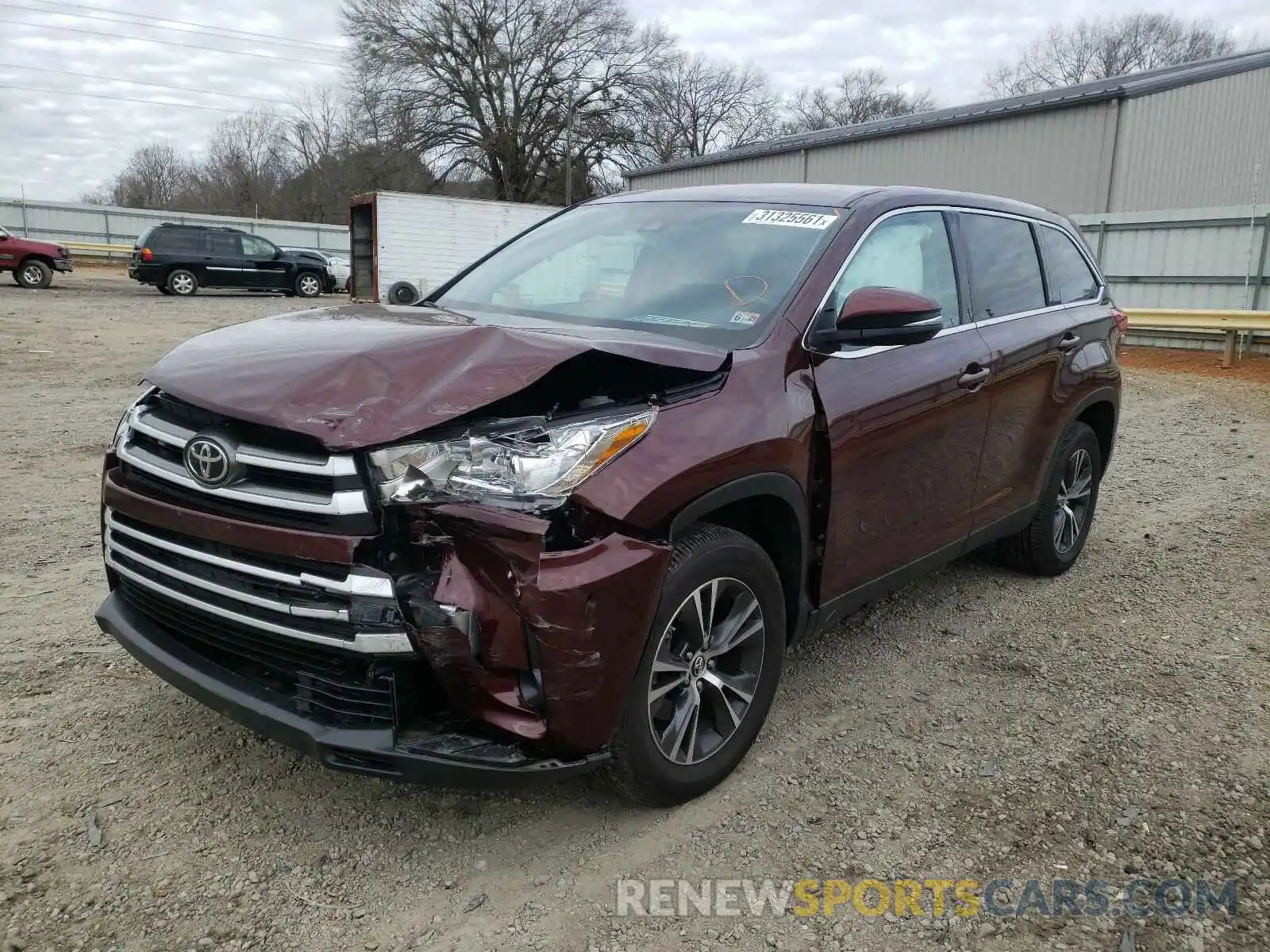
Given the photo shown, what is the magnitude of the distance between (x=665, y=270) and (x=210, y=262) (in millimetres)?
24747

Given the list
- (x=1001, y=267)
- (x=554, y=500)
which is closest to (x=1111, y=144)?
(x=1001, y=267)

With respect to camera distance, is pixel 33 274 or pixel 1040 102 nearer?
pixel 1040 102

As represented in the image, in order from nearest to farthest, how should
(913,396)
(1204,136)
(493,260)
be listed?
(913,396), (493,260), (1204,136)

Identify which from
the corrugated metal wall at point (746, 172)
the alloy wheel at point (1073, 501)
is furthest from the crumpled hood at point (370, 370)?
the corrugated metal wall at point (746, 172)

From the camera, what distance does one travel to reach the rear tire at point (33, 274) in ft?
77.6

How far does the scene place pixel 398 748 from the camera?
7.52ft

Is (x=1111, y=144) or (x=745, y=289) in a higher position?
(x=1111, y=144)

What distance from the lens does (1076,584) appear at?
4926 millimetres

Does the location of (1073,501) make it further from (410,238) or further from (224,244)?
(224,244)

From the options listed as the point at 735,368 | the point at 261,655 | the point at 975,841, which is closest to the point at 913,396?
the point at 735,368

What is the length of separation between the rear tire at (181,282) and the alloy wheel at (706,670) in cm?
2549

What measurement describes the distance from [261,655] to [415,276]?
20.5 meters

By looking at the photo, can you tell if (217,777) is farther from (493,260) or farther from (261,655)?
(493,260)

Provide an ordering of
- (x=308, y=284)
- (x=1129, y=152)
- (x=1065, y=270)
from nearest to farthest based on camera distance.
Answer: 1. (x=1065, y=270)
2. (x=1129, y=152)
3. (x=308, y=284)
